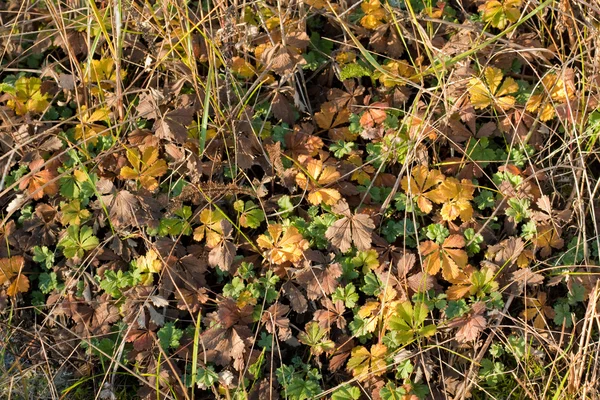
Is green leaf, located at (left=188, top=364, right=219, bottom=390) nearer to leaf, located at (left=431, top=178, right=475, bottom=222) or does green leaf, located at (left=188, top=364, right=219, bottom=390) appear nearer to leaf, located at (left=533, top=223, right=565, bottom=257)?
leaf, located at (left=431, top=178, right=475, bottom=222)

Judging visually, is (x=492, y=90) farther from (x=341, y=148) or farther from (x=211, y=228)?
(x=211, y=228)

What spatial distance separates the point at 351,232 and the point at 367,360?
1.45ft

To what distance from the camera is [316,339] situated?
2.37m

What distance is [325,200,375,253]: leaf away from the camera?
2.39 meters

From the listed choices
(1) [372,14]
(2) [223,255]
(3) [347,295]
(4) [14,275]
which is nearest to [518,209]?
(3) [347,295]

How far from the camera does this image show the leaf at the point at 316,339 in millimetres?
2363

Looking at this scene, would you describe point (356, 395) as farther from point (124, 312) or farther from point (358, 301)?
point (124, 312)

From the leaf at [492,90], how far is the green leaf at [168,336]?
139 centimetres

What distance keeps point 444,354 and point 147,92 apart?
150 centimetres

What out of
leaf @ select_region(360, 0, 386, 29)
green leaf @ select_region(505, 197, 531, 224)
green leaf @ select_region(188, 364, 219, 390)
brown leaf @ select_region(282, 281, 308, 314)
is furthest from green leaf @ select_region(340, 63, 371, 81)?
green leaf @ select_region(188, 364, 219, 390)

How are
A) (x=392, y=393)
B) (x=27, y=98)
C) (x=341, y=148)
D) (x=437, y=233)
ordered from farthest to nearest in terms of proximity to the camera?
(x=27, y=98), (x=341, y=148), (x=437, y=233), (x=392, y=393)

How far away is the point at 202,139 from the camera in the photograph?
96.9 inches

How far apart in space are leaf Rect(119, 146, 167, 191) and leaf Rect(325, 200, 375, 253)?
662mm

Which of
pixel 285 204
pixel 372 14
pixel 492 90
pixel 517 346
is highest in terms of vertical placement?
pixel 372 14
